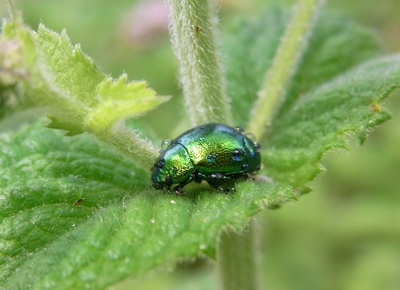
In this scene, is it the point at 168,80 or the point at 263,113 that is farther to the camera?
the point at 168,80

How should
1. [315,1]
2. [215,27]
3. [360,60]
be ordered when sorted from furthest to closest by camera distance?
[360,60], [315,1], [215,27]

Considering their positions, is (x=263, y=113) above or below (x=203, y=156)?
above

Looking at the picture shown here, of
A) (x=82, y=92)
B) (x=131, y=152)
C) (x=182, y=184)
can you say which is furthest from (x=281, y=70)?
(x=82, y=92)

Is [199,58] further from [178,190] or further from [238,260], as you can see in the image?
[238,260]

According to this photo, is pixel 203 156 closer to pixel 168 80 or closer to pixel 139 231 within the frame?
pixel 139 231

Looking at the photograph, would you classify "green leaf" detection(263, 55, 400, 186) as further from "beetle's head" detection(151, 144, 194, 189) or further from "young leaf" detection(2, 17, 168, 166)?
"young leaf" detection(2, 17, 168, 166)

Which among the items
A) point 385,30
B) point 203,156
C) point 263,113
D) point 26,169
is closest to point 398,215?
point 385,30

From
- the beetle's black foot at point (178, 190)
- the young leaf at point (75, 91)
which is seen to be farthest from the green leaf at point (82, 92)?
the beetle's black foot at point (178, 190)

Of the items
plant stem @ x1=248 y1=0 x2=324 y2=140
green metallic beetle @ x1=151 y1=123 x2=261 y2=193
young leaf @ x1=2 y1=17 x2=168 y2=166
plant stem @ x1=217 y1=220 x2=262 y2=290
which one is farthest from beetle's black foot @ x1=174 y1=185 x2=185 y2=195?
plant stem @ x1=248 y1=0 x2=324 y2=140
